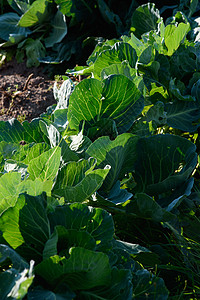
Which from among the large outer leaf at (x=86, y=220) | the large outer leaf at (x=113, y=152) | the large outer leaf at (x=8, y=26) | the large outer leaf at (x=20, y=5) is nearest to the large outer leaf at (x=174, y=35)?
the large outer leaf at (x=113, y=152)

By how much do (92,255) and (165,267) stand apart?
2.84ft

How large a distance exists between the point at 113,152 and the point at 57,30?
311 cm

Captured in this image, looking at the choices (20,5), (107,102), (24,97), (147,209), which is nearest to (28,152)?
(107,102)

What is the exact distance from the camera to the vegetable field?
141 centimetres

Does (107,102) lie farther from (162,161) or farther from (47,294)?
(47,294)

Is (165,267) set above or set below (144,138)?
below

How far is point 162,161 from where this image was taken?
6.86 feet

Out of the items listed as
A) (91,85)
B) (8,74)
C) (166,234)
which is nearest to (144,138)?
(91,85)

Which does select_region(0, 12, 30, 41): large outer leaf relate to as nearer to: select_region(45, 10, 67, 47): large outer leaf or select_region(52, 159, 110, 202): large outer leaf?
select_region(45, 10, 67, 47): large outer leaf

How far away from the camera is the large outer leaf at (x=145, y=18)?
3.46 meters

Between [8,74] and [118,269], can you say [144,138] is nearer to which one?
[118,269]

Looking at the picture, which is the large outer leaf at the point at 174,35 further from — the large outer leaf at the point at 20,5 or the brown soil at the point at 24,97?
the large outer leaf at the point at 20,5

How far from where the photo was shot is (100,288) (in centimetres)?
144

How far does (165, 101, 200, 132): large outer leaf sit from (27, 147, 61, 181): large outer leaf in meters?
1.20
